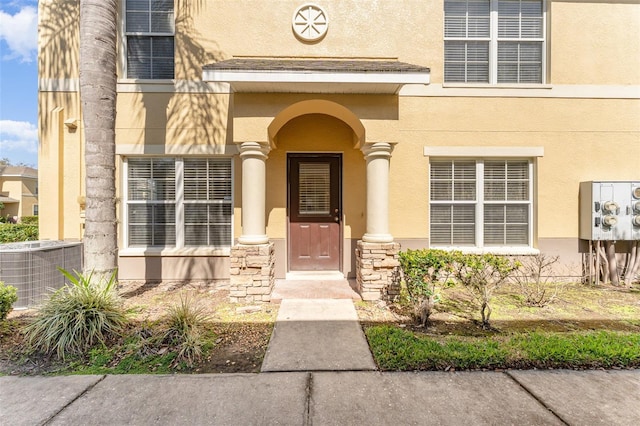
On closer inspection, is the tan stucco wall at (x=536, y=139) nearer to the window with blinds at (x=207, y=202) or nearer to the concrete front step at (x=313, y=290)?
the concrete front step at (x=313, y=290)

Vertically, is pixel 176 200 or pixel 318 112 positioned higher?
pixel 318 112

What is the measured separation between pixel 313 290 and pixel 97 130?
450 centimetres

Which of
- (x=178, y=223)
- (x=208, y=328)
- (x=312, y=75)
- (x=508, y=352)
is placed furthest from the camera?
(x=178, y=223)

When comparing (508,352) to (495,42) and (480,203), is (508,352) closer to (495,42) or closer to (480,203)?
(480,203)

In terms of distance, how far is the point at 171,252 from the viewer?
671 centimetres

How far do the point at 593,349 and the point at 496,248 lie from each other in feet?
11.4

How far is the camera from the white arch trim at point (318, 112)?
575 cm

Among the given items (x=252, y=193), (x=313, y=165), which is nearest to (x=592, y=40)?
(x=313, y=165)

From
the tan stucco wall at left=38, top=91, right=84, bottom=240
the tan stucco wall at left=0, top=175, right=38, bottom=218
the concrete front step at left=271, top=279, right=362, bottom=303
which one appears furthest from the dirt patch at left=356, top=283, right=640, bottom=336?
the tan stucco wall at left=0, top=175, right=38, bottom=218

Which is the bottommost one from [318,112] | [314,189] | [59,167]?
[314,189]

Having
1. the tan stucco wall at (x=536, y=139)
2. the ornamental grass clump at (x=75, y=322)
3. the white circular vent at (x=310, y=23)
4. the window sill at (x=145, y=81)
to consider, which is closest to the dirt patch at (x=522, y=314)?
the tan stucco wall at (x=536, y=139)

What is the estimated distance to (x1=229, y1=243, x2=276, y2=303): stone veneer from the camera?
17.6ft

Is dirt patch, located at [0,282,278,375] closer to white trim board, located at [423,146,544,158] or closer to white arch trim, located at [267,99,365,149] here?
white arch trim, located at [267,99,365,149]

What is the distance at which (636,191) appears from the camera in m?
6.27
